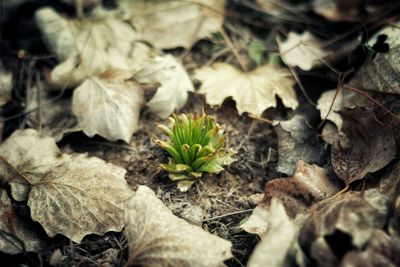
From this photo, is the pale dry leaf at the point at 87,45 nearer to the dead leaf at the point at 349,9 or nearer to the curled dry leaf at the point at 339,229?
the dead leaf at the point at 349,9

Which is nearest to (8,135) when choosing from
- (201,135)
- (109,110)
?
(109,110)

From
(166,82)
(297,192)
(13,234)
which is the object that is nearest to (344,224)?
(297,192)

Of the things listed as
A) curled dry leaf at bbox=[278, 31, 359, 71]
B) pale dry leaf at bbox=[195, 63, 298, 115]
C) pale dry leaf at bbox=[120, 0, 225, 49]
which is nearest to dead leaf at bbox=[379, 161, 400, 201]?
pale dry leaf at bbox=[195, 63, 298, 115]

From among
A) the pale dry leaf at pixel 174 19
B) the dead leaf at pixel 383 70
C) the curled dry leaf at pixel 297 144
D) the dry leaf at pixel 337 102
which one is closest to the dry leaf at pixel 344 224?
the curled dry leaf at pixel 297 144

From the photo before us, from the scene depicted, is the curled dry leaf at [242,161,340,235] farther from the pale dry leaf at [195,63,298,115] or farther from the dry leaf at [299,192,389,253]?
the pale dry leaf at [195,63,298,115]

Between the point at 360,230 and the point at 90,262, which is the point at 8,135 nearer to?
the point at 90,262

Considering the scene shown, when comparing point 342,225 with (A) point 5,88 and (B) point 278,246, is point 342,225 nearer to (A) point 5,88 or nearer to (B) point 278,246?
(B) point 278,246
